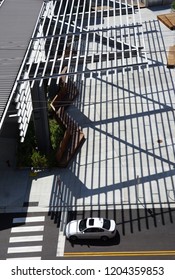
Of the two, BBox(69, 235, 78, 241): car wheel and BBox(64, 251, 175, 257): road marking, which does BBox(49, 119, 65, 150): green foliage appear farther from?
BBox(64, 251, 175, 257): road marking

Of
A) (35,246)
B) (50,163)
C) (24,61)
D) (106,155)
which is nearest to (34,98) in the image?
(24,61)

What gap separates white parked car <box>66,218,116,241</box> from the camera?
26672mm

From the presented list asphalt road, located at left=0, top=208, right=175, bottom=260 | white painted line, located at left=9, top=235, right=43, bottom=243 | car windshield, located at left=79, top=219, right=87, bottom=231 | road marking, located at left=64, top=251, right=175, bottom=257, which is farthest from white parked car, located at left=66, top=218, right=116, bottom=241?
white painted line, located at left=9, top=235, right=43, bottom=243

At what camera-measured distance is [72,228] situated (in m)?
27.2

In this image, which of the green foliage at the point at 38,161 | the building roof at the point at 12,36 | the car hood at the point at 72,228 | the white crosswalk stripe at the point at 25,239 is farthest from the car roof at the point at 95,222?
the building roof at the point at 12,36

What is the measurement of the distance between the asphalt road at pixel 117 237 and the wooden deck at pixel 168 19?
26835 millimetres

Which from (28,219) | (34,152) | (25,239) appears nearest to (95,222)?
(25,239)

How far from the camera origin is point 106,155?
33219mm

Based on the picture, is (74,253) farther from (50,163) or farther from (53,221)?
(50,163)

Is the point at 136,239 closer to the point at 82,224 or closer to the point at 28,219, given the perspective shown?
the point at 82,224

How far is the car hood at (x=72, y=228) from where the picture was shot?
88.4ft

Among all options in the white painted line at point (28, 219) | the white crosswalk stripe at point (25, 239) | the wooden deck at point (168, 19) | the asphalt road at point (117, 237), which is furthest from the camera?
the wooden deck at point (168, 19)

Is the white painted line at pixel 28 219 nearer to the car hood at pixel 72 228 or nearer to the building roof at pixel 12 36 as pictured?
the car hood at pixel 72 228

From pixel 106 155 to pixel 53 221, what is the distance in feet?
24.8
